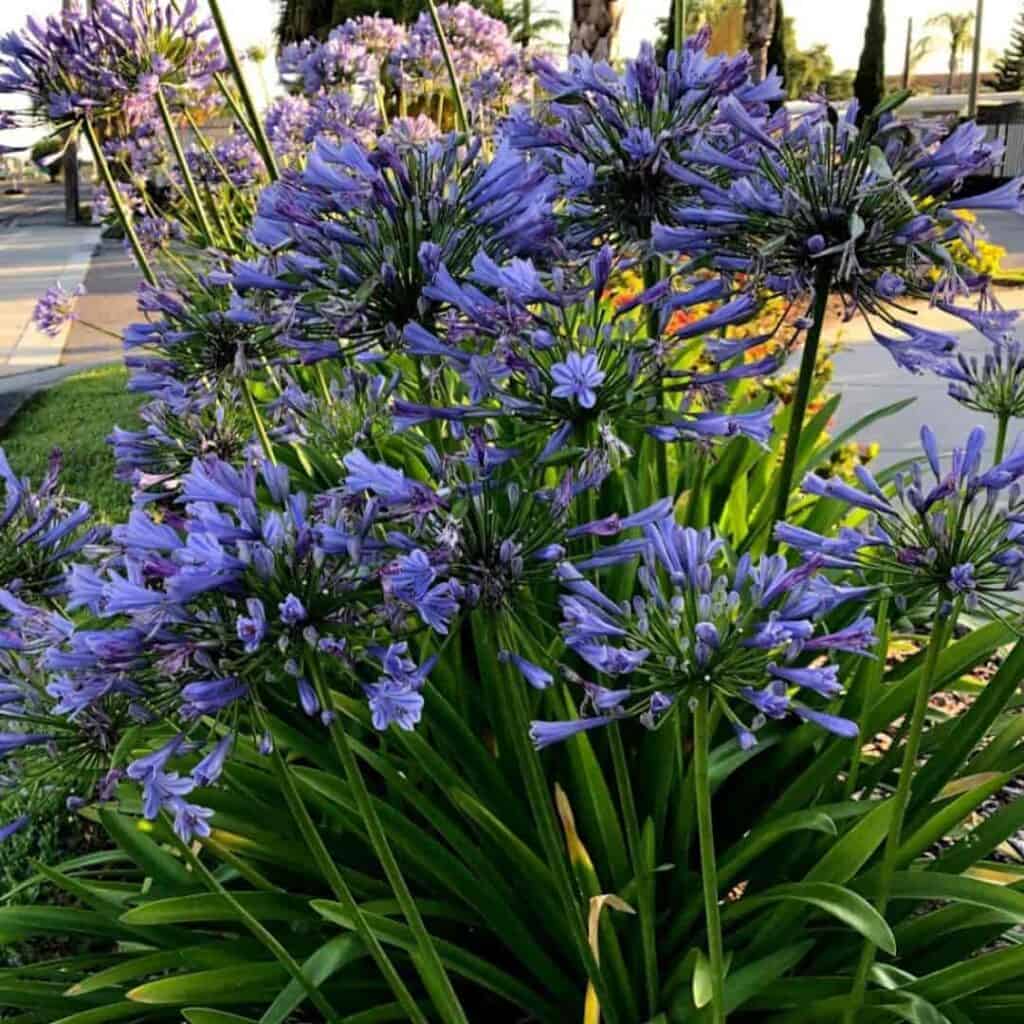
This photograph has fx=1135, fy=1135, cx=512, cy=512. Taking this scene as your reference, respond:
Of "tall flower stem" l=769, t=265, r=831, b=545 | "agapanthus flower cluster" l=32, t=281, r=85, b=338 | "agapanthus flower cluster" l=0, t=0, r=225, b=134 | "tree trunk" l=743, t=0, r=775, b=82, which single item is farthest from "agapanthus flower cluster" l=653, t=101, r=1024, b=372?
"tree trunk" l=743, t=0, r=775, b=82

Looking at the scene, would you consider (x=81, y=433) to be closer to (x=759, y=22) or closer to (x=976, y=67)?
(x=759, y=22)

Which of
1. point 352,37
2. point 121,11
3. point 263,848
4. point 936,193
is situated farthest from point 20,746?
point 352,37

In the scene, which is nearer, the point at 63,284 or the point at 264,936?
the point at 264,936

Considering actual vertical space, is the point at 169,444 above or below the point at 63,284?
above

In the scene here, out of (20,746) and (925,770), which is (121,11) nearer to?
(20,746)

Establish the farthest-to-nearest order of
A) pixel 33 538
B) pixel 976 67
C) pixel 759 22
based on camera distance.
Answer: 1. pixel 976 67
2. pixel 759 22
3. pixel 33 538

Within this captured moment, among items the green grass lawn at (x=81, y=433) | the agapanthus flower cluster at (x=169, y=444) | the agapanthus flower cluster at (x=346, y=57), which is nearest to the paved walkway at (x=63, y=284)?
the green grass lawn at (x=81, y=433)

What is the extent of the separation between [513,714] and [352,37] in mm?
3810

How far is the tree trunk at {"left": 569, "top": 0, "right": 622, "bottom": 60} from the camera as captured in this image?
715cm

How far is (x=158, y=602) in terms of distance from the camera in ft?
3.49

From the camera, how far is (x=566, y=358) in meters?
1.24

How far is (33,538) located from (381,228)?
640mm

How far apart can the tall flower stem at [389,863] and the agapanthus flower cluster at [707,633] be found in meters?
0.25

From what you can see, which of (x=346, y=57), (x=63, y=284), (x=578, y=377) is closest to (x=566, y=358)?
(x=578, y=377)
